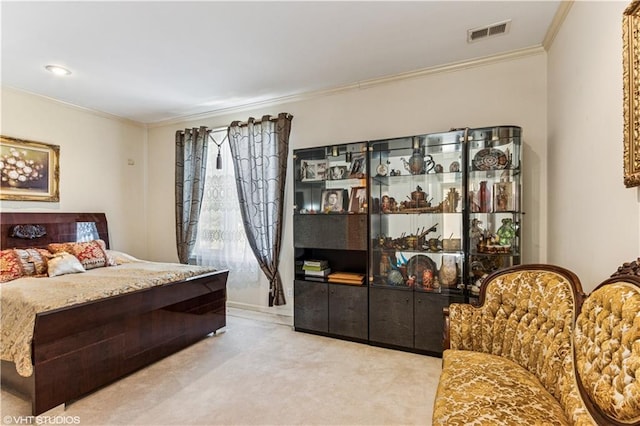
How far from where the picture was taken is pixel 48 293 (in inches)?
96.9

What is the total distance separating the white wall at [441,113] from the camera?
2998 mm

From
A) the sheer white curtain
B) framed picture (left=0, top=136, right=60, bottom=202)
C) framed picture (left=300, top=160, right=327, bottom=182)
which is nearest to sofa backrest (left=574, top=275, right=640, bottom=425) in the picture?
framed picture (left=300, top=160, right=327, bottom=182)

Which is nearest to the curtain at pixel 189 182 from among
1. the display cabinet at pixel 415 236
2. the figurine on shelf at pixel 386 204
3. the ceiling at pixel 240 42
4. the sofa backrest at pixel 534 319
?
the ceiling at pixel 240 42

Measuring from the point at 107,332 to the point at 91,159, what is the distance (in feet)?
10.0

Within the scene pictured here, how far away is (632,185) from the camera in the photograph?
4.72 feet

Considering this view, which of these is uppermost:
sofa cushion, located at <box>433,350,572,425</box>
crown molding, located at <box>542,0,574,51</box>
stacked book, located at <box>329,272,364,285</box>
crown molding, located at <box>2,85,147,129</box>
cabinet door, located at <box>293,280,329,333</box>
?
crown molding, located at <box>542,0,574,51</box>

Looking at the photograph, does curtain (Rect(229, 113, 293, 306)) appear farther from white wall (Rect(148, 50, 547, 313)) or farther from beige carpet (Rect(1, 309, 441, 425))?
beige carpet (Rect(1, 309, 441, 425))

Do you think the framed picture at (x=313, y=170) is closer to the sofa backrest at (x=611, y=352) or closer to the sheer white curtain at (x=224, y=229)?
the sheer white curtain at (x=224, y=229)

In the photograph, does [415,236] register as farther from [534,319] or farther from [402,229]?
[534,319]

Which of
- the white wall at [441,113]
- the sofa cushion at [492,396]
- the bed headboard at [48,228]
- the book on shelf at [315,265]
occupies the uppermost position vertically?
the white wall at [441,113]

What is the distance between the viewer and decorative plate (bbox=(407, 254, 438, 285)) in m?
3.20

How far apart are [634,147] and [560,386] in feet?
3.69

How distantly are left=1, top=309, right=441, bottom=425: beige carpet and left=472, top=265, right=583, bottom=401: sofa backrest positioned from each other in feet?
2.32

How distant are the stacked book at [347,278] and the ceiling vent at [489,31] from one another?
2.42 meters
